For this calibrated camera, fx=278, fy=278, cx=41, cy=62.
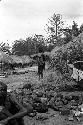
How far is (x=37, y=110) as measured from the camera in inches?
315

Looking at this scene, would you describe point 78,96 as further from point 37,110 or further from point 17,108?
point 17,108

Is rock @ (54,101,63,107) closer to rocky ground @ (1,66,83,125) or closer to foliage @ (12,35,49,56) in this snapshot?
rocky ground @ (1,66,83,125)

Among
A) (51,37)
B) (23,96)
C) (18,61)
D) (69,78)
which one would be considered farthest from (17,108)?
(51,37)

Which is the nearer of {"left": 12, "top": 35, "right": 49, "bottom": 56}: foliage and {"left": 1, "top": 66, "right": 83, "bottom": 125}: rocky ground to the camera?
{"left": 1, "top": 66, "right": 83, "bottom": 125}: rocky ground

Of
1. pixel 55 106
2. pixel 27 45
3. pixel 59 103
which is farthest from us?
pixel 27 45

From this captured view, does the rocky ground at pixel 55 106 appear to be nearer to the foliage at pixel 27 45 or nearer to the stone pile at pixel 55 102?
the stone pile at pixel 55 102

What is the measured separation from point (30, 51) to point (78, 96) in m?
49.2

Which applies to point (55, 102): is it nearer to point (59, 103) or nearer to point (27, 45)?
point (59, 103)

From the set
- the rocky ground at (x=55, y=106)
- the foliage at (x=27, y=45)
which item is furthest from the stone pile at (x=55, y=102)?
the foliage at (x=27, y=45)

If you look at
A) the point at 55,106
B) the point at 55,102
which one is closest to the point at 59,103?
the point at 55,102

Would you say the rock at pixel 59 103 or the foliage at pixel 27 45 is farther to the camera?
the foliage at pixel 27 45

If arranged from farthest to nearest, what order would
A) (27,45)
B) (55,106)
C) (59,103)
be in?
(27,45), (59,103), (55,106)

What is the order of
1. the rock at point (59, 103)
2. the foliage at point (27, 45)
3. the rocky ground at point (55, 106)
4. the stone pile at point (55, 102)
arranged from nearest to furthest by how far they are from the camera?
the rocky ground at point (55, 106) → the stone pile at point (55, 102) → the rock at point (59, 103) → the foliage at point (27, 45)

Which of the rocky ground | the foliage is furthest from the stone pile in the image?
the foliage
